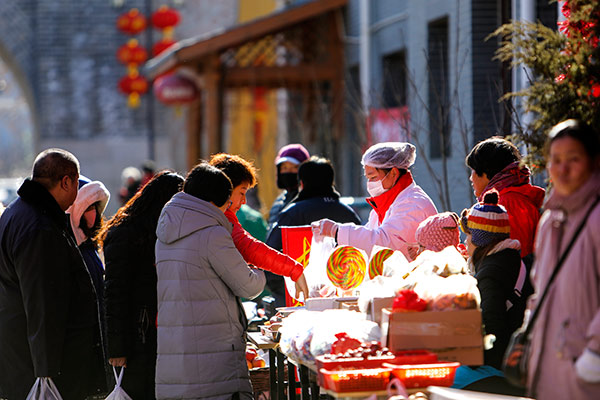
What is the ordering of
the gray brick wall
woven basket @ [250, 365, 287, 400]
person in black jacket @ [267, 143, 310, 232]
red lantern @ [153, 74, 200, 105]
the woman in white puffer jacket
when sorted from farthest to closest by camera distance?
the gray brick wall < red lantern @ [153, 74, 200, 105] < person in black jacket @ [267, 143, 310, 232] < woven basket @ [250, 365, 287, 400] < the woman in white puffer jacket

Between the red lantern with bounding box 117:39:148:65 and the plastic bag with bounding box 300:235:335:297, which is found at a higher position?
the red lantern with bounding box 117:39:148:65

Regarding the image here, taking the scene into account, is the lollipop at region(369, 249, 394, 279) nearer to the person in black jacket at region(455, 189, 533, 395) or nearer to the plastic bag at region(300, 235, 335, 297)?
the plastic bag at region(300, 235, 335, 297)

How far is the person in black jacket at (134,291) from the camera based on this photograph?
5266 mm

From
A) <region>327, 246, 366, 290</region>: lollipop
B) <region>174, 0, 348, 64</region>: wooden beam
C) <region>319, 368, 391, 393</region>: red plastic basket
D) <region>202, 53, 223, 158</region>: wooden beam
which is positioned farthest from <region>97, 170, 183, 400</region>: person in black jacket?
<region>202, 53, 223, 158</region>: wooden beam

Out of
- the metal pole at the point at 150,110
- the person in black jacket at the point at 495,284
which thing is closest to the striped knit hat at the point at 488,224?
the person in black jacket at the point at 495,284

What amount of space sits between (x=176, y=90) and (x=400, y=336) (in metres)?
13.5

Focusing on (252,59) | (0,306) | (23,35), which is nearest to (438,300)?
(0,306)

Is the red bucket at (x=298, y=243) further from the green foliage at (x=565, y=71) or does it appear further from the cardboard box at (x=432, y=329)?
the cardboard box at (x=432, y=329)

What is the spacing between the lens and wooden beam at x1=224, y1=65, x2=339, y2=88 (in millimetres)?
15273

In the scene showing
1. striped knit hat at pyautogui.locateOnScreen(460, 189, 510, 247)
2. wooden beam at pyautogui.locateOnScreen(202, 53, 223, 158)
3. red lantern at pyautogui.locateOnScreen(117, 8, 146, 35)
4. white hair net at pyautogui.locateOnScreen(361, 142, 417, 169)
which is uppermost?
red lantern at pyautogui.locateOnScreen(117, 8, 146, 35)

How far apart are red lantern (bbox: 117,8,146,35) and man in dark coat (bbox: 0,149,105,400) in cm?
2011

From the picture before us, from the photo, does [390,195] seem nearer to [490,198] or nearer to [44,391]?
[490,198]

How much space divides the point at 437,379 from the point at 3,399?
272 cm

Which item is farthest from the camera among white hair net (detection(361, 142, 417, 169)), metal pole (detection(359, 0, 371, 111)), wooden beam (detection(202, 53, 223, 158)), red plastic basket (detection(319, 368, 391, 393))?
wooden beam (detection(202, 53, 223, 158))
